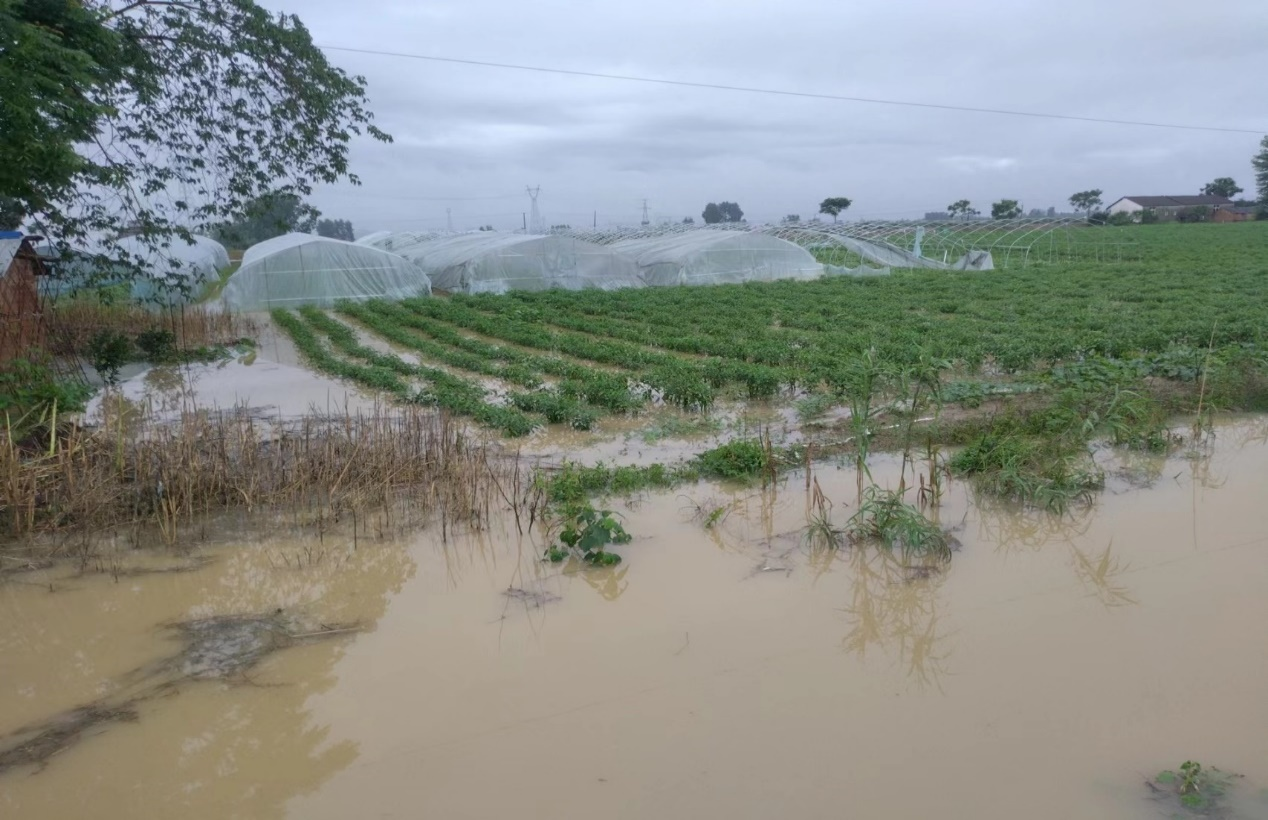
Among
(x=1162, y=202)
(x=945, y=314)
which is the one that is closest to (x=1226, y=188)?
(x=1162, y=202)

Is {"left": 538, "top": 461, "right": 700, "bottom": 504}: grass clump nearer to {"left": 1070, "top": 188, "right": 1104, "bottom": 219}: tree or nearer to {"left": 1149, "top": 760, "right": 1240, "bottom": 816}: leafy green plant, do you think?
{"left": 1149, "top": 760, "right": 1240, "bottom": 816}: leafy green plant

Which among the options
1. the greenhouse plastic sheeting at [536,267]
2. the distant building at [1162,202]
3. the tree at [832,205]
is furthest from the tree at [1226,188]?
the greenhouse plastic sheeting at [536,267]

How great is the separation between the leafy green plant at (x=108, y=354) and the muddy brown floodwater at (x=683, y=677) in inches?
362

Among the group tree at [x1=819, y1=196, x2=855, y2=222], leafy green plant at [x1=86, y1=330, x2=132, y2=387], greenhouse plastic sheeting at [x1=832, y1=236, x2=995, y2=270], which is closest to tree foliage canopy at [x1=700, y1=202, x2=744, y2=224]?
tree at [x1=819, y1=196, x2=855, y2=222]

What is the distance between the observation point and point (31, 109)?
24.0 feet

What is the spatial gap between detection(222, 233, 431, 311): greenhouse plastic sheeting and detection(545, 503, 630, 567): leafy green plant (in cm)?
1868

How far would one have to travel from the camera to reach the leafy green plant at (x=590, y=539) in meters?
5.68

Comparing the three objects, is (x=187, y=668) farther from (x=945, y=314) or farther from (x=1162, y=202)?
(x=1162, y=202)

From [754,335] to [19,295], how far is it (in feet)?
37.3

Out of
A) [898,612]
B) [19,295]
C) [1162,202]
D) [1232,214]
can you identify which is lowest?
[898,612]

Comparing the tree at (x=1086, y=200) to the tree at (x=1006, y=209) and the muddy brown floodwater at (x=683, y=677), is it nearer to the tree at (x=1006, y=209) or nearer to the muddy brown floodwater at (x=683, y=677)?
the tree at (x=1006, y=209)

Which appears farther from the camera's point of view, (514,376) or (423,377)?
(423,377)

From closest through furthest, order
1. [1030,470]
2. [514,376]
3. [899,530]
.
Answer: [899,530]
[1030,470]
[514,376]

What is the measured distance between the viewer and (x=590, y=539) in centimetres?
569
